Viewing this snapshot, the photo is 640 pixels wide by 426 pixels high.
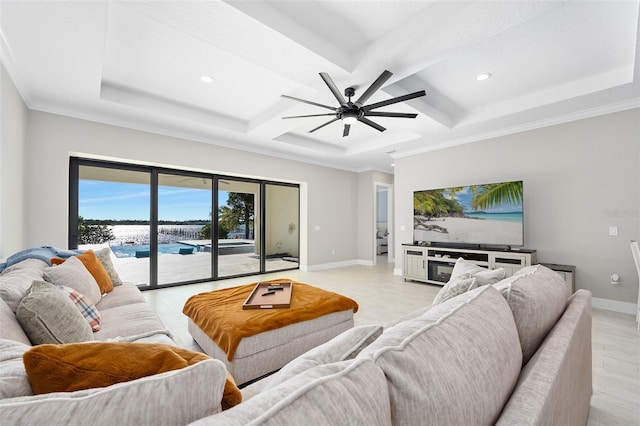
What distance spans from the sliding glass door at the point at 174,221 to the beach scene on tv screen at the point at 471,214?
3089 mm

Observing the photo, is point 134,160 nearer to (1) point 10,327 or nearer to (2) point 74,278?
(2) point 74,278

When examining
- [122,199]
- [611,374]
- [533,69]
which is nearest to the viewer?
[611,374]

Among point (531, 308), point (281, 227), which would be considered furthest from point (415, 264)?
point (531, 308)

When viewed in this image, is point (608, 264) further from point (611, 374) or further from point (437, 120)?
point (437, 120)

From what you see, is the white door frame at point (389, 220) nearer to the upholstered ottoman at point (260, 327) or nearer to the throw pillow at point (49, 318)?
the upholstered ottoman at point (260, 327)

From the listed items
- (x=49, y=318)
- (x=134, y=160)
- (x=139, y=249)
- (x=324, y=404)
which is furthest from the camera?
(x=139, y=249)

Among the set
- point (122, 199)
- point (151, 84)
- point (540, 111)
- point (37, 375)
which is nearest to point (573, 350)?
point (37, 375)

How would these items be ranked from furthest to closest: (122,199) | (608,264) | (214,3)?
1. (122,199)
2. (608,264)
3. (214,3)

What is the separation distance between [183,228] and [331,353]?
188 inches

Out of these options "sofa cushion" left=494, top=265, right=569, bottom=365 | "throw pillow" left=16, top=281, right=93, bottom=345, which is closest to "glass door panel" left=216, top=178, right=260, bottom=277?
"throw pillow" left=16, top=281, right=93, bottom=345

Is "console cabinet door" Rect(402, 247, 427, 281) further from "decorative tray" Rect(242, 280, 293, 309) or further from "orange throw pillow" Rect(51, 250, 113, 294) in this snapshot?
"orange throw pillow" Rect(51, 250, 113, 294)

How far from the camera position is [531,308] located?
104 cm

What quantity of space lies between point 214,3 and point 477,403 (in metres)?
2.47

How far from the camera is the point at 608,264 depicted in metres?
3.54
